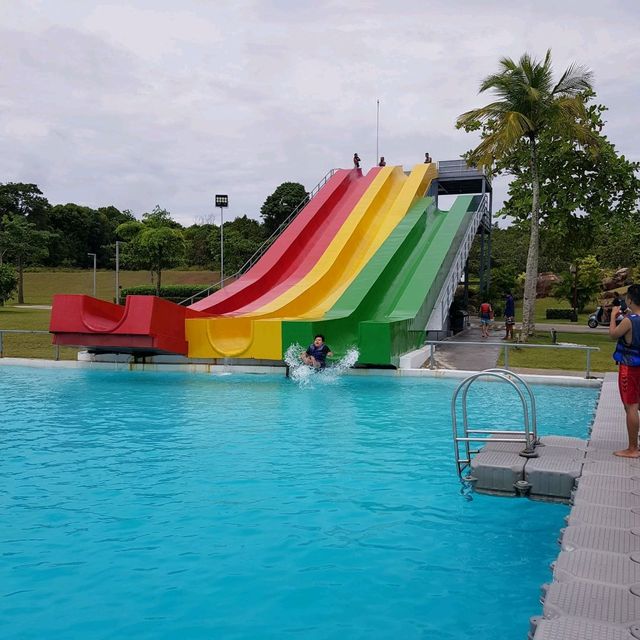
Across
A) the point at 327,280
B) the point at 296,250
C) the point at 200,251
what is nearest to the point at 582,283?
the point at 296,250

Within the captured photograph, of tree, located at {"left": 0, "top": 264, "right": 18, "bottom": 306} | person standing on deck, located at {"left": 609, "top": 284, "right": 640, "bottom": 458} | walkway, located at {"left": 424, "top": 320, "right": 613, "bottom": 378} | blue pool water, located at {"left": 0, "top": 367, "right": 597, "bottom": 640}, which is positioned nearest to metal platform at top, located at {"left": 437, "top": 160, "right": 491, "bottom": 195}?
walkway, located at {"left": 424, "top": 320, "right": 613, "bottom": 378}

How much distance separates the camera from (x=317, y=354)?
47.3 ft

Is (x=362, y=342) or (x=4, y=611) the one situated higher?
(x=362, y=342)

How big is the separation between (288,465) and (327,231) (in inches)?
639

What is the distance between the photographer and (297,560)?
5.16m

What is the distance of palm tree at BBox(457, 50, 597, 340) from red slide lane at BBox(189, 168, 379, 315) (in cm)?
568

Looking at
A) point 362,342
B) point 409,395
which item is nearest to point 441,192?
point 362,342

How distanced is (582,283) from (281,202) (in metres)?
26.2

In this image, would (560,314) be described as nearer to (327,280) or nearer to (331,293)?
(327,280)

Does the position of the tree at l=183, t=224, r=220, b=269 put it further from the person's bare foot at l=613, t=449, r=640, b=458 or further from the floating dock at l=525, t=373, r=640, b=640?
the floating dock at l=525, t=373, r=640, b=640

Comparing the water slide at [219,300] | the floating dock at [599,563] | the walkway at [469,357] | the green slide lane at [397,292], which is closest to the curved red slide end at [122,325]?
the water slide at [219,300]

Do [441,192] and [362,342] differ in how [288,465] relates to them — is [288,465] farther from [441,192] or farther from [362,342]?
[441,192]

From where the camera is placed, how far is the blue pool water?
14.2 ft

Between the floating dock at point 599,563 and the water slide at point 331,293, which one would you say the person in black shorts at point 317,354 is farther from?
the floating dock at point 599,563
